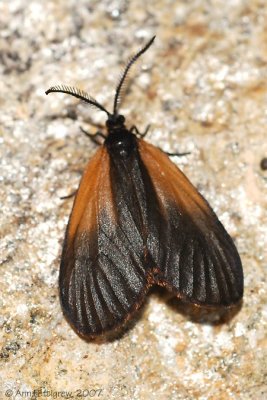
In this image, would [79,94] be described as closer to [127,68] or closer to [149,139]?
[127,68]

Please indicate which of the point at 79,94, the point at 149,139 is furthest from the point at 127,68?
the point at 149,139

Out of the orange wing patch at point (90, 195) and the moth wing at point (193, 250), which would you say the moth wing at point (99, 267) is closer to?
→ the orange wing patch at point (90, 195)

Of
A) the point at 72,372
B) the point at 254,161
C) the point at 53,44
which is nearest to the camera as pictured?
the point at 72,372

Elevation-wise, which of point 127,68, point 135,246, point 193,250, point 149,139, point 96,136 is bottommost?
point 135,246

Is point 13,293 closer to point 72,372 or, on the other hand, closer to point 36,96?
point 72,372

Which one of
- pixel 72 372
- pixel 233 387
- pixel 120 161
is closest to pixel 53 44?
pixel 120 161

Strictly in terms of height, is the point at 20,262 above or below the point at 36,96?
below

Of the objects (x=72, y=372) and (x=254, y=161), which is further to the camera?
(x=254, y=161)

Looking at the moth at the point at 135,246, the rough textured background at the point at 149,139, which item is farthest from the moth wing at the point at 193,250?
the rough textured background at the point at 149,139
